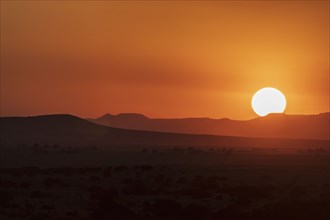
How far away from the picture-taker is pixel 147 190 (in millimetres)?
40656

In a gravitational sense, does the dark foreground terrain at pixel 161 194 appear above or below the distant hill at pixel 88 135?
below

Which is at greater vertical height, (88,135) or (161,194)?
(88,135)

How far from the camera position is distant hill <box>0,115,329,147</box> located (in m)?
164

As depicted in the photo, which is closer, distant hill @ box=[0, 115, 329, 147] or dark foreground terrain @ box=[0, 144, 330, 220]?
dark foreground terrain @ box=[0, 144, 330, 220]

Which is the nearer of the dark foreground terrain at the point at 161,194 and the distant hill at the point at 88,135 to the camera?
the dark foreground terrain at the point at 161,194

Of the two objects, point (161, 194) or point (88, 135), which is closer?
point (161, 194)

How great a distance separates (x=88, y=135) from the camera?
175250 millimetres

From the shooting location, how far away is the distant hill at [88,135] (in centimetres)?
16400

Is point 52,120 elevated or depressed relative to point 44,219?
elevated

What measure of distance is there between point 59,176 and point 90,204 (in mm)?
17534

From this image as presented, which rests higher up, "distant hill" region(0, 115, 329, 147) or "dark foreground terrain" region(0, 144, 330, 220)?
"distant hill" region(0, 115, 329, 147)

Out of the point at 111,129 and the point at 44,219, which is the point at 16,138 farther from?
the point at 44,219

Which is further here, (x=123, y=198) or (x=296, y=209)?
(x=123, y=198)

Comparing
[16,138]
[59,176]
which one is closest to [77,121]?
[16,138]
